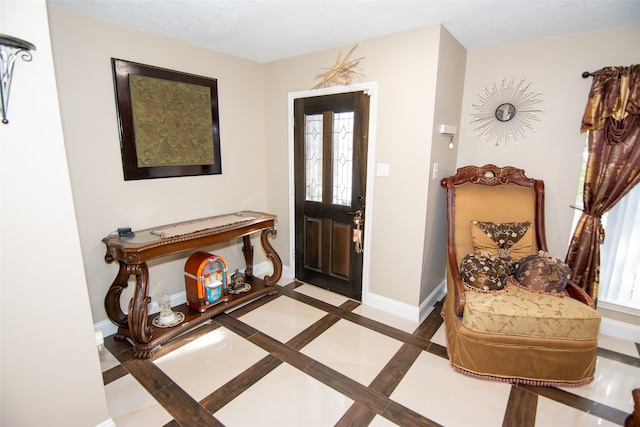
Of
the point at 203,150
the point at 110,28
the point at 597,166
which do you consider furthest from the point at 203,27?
the point at 597,166

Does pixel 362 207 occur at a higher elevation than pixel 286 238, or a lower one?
higher

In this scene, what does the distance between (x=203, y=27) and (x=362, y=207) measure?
1.94 metres

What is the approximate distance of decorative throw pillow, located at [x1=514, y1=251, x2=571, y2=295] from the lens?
217 cm

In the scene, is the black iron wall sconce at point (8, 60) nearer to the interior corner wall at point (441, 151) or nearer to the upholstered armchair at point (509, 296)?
the interior corner wall at point (441, 151)

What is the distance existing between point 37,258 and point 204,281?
1.44m

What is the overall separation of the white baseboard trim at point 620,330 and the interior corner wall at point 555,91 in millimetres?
622

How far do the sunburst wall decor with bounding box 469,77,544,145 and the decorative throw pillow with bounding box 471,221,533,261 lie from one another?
83 cm

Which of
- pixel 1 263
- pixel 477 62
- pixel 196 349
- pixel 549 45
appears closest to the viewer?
pixel 1 263

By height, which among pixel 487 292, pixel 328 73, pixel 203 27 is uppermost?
pixel 203 27

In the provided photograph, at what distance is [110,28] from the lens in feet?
7.41

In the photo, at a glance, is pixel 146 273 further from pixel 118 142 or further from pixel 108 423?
pixel 118 142

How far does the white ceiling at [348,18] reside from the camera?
197 centimetres

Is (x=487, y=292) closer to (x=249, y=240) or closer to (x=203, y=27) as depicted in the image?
(x=249, y=240)

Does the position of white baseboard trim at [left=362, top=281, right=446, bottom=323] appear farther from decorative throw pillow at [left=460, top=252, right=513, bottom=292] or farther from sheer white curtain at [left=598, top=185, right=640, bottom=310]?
sheer white curtain at [left=598, top=185, right=640, bottom=310]
